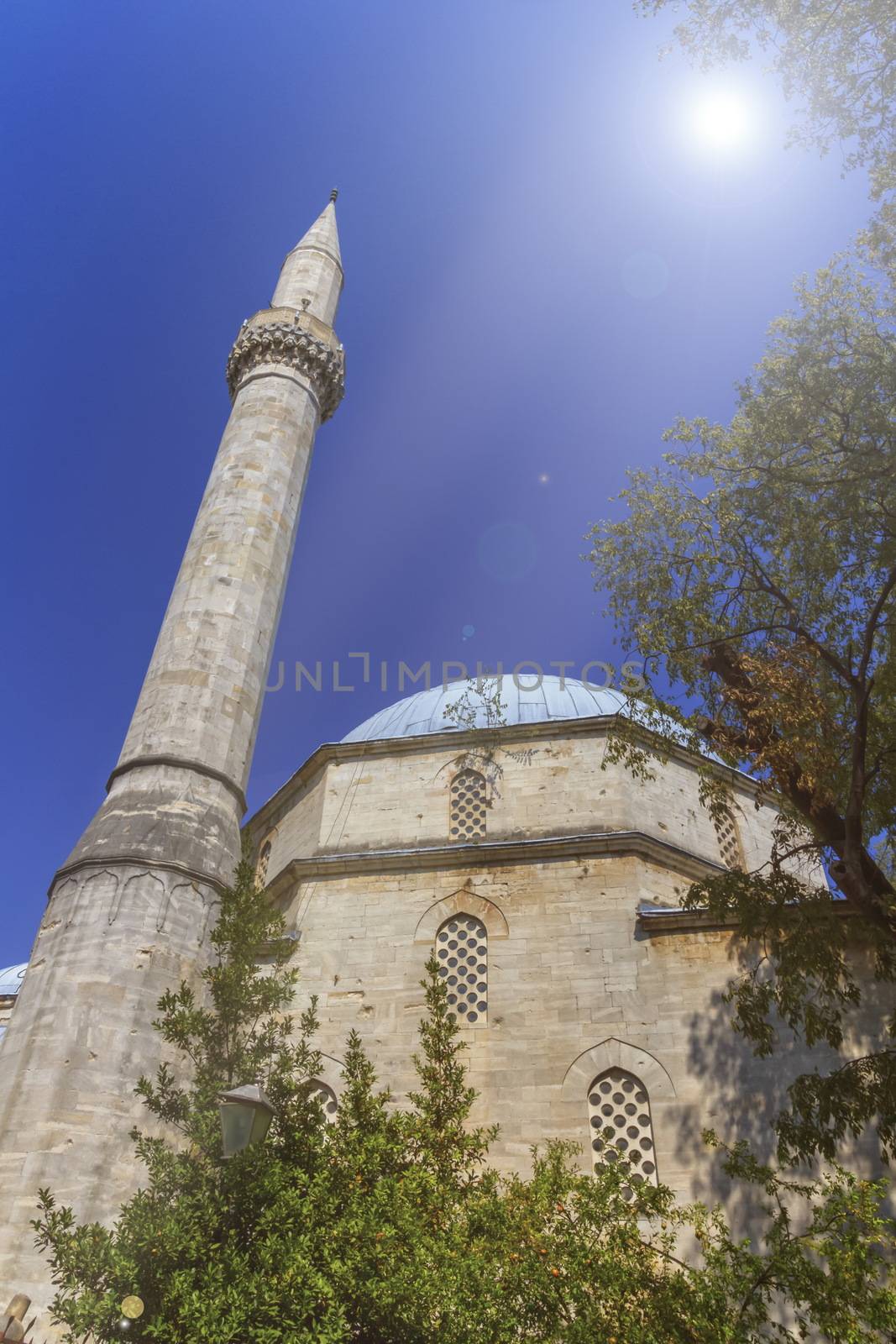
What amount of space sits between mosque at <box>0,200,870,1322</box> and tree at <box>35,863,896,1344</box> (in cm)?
94

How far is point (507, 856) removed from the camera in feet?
33.5

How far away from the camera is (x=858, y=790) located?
6309 mm

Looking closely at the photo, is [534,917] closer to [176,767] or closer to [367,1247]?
[176,767]

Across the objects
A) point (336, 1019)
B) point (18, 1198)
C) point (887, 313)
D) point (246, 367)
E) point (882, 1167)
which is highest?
point (246, 367)

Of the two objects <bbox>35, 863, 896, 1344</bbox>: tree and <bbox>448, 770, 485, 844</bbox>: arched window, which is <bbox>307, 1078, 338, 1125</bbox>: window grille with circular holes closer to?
<bbox>448, 770, 485, 844</bbox>: arched window

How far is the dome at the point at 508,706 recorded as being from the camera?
12156mm

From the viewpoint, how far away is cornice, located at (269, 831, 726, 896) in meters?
10.0

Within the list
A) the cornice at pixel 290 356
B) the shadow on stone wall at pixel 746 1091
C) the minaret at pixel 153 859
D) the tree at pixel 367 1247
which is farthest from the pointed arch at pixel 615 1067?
the cornice at pixel 290 356

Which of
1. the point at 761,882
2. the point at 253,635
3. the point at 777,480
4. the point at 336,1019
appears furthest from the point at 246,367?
the point at 761,882

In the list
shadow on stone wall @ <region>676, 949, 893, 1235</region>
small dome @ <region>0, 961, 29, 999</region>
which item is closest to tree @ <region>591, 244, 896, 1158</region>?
shadow on stone wall @ <region>676, 949, 893, 1235</region>

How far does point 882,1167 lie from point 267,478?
30.2 ft

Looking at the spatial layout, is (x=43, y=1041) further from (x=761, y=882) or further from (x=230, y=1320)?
(x=761, y=882)

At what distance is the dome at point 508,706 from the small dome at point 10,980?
11.9m

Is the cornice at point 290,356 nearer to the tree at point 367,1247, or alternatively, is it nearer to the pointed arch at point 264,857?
the pointed arch at point 264,857
